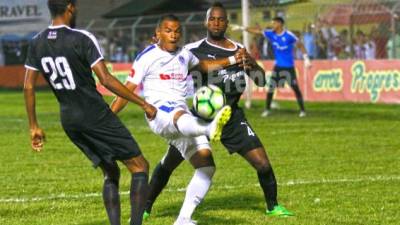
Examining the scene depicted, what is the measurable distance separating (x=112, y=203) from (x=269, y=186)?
2.20 meters

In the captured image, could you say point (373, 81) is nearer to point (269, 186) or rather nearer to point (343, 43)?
point (343, 43)

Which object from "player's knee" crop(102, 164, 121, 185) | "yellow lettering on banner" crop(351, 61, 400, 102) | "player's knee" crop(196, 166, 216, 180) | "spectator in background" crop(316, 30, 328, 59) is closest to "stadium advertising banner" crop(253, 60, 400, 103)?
"yellow lettering on banner" crop(351, 61, 400, 102)

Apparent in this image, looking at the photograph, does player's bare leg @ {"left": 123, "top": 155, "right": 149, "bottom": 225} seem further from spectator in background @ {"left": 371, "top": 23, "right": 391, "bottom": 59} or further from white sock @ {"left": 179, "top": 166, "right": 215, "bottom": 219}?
spectator in background @ {"left": 371, "top": 23, "right": 391, "bottom": 59}

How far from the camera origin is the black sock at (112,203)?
9.03 metres

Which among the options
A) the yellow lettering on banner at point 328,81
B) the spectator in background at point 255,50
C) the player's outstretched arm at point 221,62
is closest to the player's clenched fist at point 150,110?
the player's outstretched arm at point 221,62

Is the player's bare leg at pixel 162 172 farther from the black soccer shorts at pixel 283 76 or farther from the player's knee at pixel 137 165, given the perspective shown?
the black soccer shorts at pixel 283 76

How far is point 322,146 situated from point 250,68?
7.29m

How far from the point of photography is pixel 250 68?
10.5 m

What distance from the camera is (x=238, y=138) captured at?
1079cm

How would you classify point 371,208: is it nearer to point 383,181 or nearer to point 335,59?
point 383,181

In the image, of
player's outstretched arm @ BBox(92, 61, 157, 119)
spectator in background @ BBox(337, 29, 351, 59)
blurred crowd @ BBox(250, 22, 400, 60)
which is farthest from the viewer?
spectator in background @ BBox(337, 29, 351, 59)

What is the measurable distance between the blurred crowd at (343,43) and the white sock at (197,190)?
19.5 meters

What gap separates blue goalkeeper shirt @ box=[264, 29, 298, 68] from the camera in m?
24.4

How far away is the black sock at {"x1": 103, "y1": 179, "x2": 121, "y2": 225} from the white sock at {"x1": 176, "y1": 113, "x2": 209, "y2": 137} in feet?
2.55
